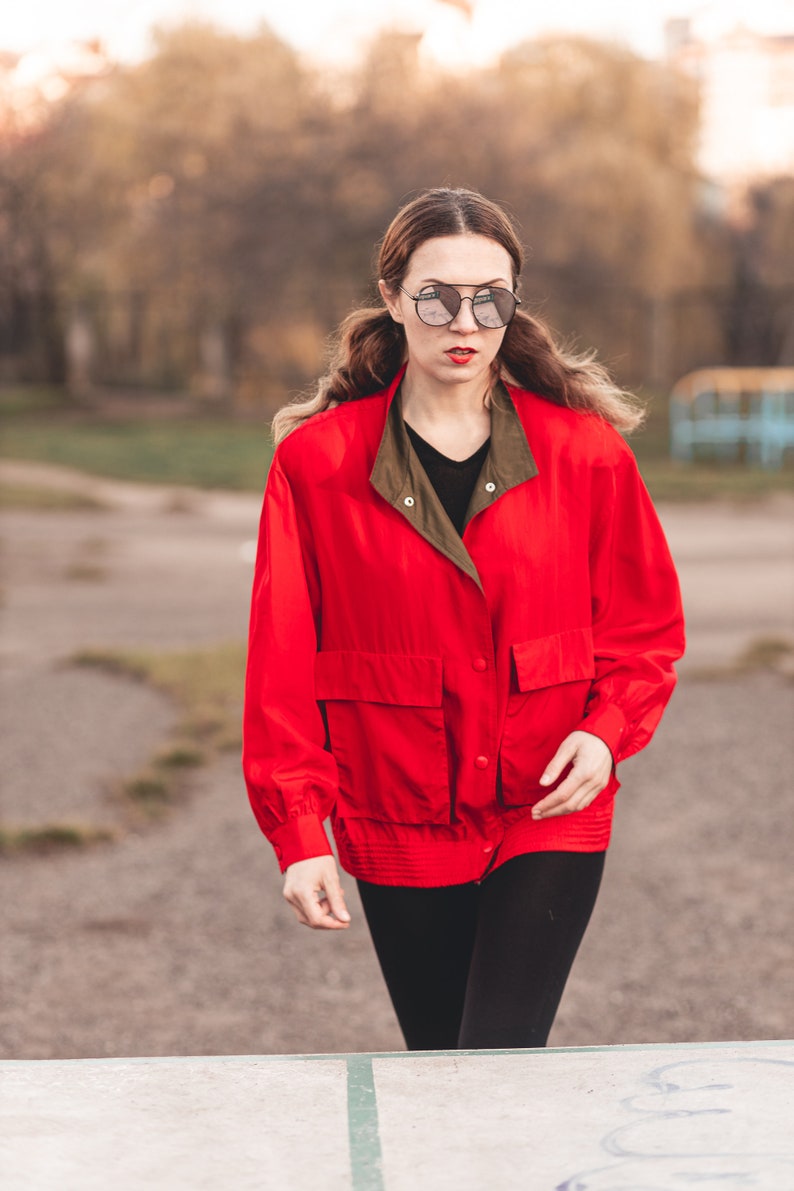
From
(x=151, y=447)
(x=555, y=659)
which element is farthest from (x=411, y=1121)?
(x=151, y=447)

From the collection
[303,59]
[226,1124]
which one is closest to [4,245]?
[303,59]

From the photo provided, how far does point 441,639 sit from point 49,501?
13.3 metres

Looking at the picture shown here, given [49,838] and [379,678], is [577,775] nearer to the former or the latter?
[379,678]

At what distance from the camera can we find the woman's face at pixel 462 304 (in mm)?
2316

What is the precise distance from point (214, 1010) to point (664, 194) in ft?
74.9

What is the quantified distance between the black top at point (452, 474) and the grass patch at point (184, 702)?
3.61m

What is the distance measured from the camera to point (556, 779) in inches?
92.0

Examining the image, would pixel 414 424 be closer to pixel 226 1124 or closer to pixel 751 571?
pixel 226 1124

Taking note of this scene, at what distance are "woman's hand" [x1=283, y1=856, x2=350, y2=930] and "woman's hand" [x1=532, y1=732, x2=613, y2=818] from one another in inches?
12.7

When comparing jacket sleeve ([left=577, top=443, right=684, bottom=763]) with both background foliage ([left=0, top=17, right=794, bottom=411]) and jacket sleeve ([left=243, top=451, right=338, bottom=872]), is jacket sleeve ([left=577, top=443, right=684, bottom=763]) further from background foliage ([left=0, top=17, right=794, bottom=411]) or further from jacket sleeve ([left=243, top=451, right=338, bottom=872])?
background foliage ([left=0, top=17, right=794, bottom=411])

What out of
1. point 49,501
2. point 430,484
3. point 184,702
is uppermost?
point 430,484

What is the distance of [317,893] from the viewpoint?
221 centimetres

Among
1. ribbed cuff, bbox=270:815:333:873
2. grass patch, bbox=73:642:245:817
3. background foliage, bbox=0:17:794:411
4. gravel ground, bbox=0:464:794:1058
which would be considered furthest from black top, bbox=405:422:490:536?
background foliage, bbox=0:17:794:411

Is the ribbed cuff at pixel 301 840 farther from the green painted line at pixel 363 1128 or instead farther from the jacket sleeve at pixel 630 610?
the jacket sleeve at pixel 630 610
